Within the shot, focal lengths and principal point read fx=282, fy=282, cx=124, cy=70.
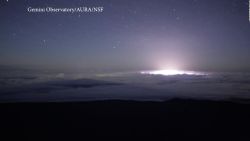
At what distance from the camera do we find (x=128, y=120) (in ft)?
47.6

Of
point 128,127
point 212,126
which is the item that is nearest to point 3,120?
point 128,127

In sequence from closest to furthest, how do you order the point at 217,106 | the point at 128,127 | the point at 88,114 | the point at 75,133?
1. the point at 75,133
2. the point at 128,127
3. the point at 88,114
4. the point at 217,106

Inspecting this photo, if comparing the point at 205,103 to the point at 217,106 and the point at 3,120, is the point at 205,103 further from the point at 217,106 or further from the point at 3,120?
the point at 3,120

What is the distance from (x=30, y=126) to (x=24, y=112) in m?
3.50

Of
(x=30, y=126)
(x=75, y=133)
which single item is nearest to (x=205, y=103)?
(x=75, y=133)

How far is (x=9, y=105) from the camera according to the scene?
18938mm

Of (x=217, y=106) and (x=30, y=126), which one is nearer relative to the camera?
(x=30, y=126)

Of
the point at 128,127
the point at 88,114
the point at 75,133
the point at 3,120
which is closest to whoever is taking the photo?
the point at 75,133

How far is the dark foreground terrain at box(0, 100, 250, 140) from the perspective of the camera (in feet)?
39.9

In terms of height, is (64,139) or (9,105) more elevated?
(9,105)

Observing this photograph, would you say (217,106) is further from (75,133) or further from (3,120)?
(3,120)

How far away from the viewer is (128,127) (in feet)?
43.3

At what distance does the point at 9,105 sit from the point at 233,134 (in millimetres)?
14176

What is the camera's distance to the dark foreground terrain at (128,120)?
12172 millimetres
